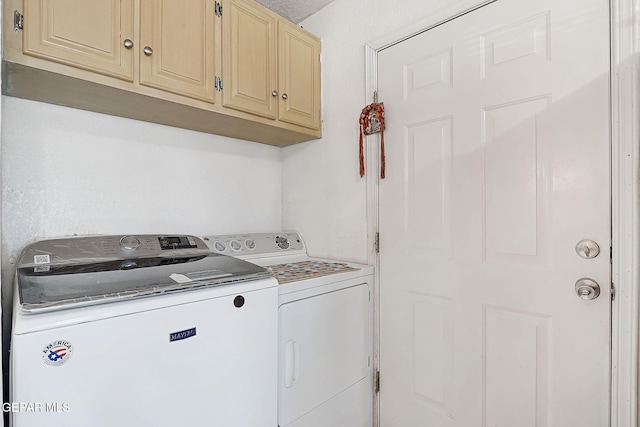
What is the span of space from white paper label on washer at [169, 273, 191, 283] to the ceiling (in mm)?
1723

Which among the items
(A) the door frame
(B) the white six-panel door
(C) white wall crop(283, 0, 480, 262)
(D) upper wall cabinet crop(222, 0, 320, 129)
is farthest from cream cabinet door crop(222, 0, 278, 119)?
(A) the door frame

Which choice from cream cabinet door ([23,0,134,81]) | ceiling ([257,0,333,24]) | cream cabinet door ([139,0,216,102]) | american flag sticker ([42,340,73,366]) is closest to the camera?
american flag sticker ([42,340,73,366])

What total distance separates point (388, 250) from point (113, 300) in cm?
126

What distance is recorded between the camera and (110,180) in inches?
60.7

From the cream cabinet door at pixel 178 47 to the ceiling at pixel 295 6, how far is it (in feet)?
1.99

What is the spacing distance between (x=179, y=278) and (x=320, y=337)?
732mm

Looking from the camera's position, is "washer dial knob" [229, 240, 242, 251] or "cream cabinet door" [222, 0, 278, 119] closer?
A: "cream cabinet door" [222, 0, 278, 119]

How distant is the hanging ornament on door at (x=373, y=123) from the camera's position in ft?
5.50

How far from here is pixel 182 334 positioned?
0.95m

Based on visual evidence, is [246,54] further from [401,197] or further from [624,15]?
[624,15]

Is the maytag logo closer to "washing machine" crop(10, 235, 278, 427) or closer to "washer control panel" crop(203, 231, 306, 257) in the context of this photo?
"washing machine" crop(10, 235, 278, 427)

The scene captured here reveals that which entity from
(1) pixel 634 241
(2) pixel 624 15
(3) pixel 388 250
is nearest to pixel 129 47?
(3) pixel 388 250

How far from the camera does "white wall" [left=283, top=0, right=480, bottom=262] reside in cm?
178

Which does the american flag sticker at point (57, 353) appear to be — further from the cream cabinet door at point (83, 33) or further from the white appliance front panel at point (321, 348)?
the cream cabinet door at point (83, 33)
